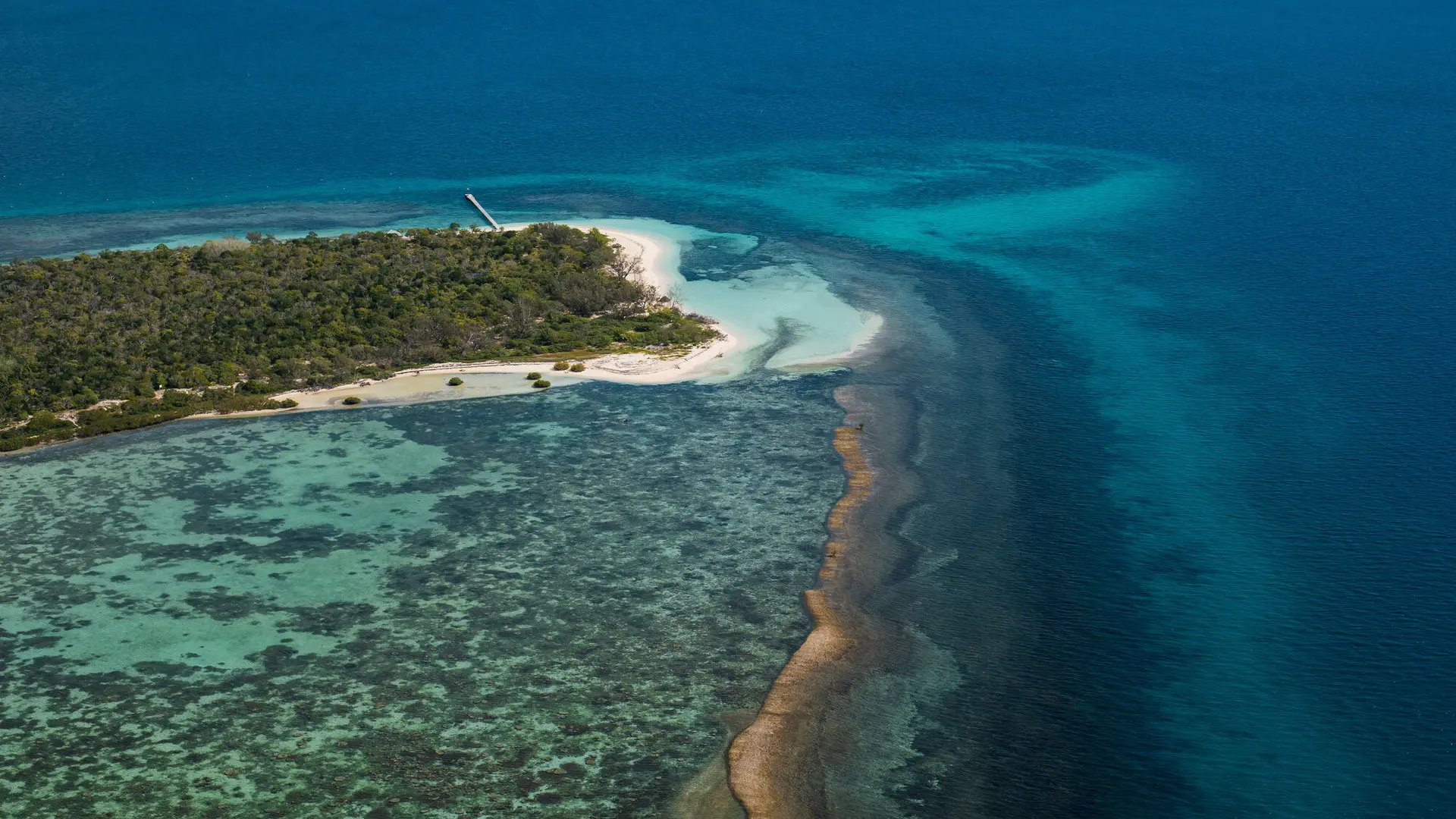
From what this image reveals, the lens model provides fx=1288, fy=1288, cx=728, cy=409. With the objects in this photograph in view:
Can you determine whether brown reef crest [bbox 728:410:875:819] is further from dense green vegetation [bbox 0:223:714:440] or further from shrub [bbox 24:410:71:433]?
shrub [bbox 24:410:71:433]

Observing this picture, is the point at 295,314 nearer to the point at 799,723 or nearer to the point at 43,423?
the point at 43,423

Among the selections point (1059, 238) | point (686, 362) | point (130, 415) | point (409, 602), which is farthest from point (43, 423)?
point (1059, 238)

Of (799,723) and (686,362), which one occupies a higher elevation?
(686,362)

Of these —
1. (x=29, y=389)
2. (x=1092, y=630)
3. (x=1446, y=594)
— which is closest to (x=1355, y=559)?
(x=1446, y=594)

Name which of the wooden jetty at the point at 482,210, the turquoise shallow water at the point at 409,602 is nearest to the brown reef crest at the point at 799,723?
the turquoise shallow water at the point at 409,602

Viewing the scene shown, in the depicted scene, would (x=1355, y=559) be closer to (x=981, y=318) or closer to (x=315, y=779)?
(x=981, y=318)

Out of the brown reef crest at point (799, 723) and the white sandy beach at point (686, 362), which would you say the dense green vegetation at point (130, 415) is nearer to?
the white sandy beach at point (686, 362)
